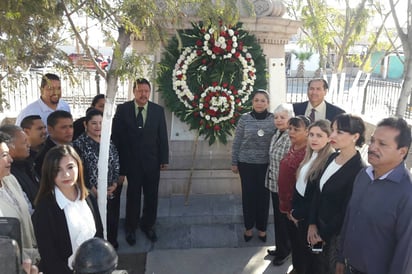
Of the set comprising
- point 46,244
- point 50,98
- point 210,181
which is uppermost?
point 50,98

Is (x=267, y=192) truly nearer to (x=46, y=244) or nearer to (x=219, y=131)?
(x=219, y=131)

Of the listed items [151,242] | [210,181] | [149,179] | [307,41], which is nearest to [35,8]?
[149,179]

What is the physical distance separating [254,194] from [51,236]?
2.51 meters

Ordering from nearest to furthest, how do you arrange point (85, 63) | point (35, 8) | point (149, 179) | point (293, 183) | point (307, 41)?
1. point (35, 8)
2. point (85, 63)
3. point (293, 183)
4. point (149, 179)
5. point (307, 41)

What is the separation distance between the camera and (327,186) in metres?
2.78

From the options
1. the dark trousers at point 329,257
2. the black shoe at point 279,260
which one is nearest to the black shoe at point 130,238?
the black shoe at point 279,260

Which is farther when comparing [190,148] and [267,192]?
[190,148]

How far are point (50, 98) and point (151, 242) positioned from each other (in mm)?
2019

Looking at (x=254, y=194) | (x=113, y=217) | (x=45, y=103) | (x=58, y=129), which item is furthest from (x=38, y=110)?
(x=254, y=194)

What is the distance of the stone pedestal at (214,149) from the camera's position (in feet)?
17.2

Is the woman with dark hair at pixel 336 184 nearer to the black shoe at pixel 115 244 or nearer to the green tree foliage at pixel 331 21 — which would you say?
the black shoe at pixel 115 244

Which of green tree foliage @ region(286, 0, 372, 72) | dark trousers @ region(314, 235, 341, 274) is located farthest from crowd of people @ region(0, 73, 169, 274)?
green tree foliage @ region(286, 0, 372, 72)

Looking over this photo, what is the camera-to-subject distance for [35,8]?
101 inches

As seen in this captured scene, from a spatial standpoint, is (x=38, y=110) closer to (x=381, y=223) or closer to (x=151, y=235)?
(x=151, y=235)
